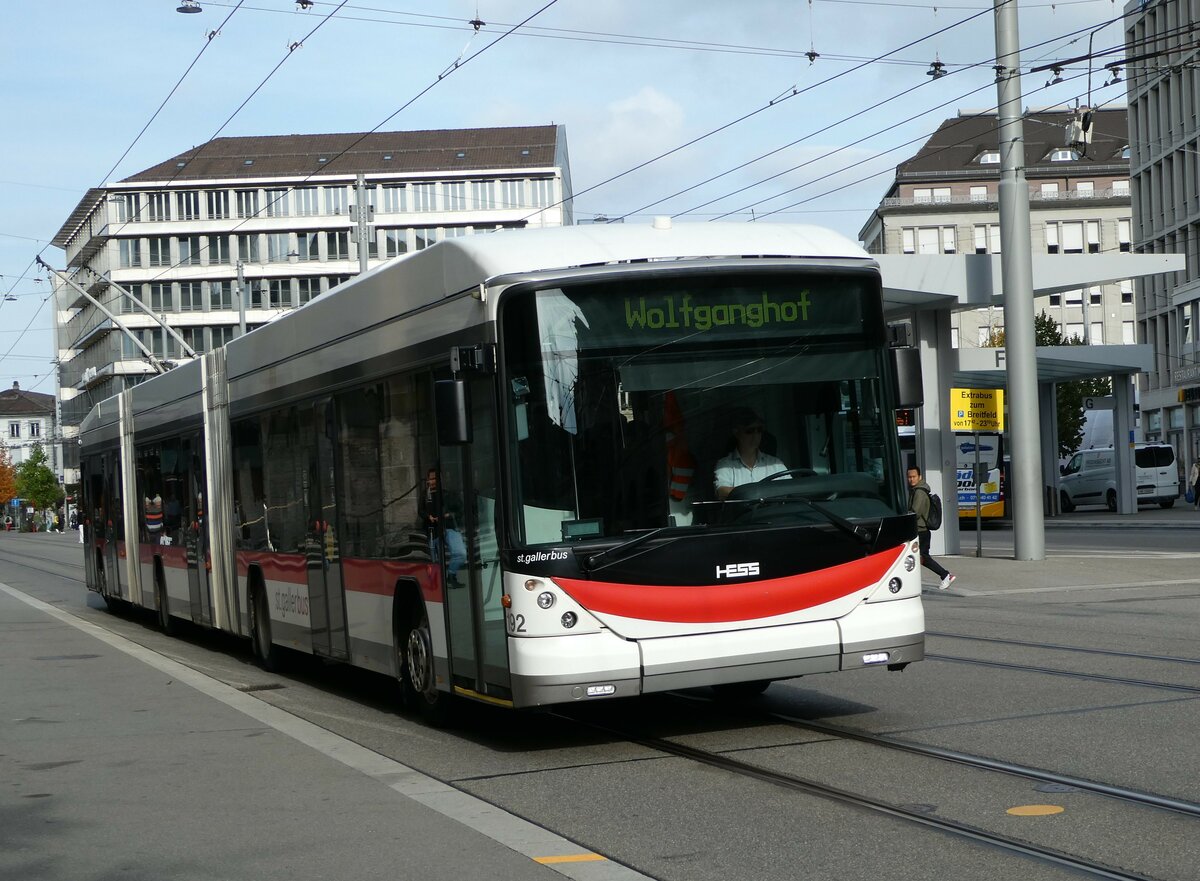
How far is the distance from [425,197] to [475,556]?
93.0m

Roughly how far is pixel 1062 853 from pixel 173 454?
14.3 metres

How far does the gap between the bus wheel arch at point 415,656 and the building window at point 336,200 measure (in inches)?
3620

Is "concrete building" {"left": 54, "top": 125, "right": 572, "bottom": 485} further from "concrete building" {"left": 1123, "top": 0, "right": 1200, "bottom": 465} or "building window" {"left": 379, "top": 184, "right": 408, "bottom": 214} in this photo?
"concrete building" {"left": 1123, "top": 0, "right": 1200, "bottom": 465}

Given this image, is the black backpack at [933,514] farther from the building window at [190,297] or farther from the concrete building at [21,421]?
the concrete building at [21,421]

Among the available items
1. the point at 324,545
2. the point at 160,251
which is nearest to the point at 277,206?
the point at 160,251

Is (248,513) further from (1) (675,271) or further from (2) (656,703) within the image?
(1) (675,271)

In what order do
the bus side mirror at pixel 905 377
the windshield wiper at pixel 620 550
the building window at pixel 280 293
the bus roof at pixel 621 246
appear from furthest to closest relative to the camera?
1. the building window at pixel 280 293
2. the bus side mirror at pixel 905 377
3. the bus roof at pixel 621 246
4. the windshield wiper at pixel 620 550

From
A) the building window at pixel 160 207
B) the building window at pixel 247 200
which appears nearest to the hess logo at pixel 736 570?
the building window at pixel 247 200

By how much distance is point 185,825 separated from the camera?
299 inches

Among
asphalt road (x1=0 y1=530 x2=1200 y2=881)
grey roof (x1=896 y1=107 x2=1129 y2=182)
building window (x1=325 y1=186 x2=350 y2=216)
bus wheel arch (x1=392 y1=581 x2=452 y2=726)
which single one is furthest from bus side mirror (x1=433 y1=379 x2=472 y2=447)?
grey roof (x1=896 y1=107 x2=1129 y2=182)

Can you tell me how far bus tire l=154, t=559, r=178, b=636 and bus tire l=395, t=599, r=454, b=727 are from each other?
988 centimetres

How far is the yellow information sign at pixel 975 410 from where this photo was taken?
2580cm

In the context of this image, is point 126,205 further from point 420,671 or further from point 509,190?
point 420,671

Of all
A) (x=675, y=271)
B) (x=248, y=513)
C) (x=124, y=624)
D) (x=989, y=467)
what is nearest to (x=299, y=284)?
(x=989, y=467)
